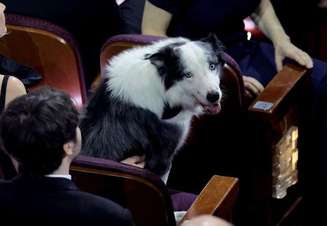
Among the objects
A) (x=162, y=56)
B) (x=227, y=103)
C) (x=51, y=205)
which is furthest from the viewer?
(x=227, y=103)

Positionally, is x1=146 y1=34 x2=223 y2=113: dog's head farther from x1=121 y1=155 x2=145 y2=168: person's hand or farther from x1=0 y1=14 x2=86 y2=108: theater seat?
x1=0 y1=14 x2=86 y2=108: theater seat

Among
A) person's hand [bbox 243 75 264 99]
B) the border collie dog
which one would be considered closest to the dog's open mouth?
the border collie dog

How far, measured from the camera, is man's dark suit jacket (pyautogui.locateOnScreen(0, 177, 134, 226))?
125cm

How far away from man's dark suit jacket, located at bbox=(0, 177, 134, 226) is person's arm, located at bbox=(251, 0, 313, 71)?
107 centimetres

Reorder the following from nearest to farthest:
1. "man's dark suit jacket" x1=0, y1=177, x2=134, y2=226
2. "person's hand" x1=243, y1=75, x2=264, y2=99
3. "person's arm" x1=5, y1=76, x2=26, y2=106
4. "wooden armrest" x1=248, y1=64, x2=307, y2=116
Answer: "man's dark suit jacket" x1=0, y1=177, x2=134, y2=226
"person's arm" x1=5, y1=76, x2=26, y2=106
"wooden armrest" x1=248, y1=64, x2=307, y2=116
"person's hand" x1=243, y1=75, x2=264, y2=99

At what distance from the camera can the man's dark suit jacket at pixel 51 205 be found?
125 centimetres

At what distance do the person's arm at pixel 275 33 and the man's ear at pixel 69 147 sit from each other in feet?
3.36

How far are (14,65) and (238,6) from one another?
0.70m

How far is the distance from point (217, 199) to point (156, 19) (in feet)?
2.53

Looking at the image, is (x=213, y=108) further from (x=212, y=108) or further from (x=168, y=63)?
(x=168, y=63)

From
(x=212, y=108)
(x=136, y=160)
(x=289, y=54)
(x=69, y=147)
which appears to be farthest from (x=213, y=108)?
(x=69, y=147)

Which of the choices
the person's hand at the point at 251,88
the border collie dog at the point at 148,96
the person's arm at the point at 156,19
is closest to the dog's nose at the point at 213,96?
the border collie dog at the point at 148,96

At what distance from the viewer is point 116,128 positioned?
180cm

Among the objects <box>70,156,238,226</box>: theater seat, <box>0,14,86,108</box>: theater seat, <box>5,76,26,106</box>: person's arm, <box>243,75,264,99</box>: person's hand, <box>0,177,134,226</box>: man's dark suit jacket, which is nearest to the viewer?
<box>0,177,134,226</box>: man's dark suit jacket
